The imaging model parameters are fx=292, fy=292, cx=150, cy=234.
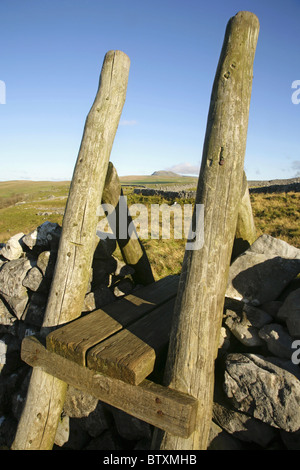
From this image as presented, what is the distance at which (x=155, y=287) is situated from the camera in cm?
516

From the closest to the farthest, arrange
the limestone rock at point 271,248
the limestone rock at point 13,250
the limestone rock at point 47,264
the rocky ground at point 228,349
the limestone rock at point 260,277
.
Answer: the rocky ground at point 228,349, the limestone rock at point 260,277, the limestone rock at point 271,248, the limestone rock at point 47,264, the limestone rock at point 13,250

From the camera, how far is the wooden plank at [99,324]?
319 cm

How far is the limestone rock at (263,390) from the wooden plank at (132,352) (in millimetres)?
832

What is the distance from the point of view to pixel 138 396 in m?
2.85

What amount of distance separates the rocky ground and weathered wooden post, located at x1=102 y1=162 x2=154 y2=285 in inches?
8.5

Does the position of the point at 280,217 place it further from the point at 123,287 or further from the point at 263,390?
the point at 263,390

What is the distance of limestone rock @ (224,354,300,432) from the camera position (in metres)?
2.81

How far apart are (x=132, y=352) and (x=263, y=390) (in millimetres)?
1376

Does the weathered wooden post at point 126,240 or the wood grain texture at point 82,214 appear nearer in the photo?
the wood grain texture at point 82,214

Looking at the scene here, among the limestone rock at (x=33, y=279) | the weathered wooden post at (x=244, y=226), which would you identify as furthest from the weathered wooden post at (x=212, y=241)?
the limestone rock at (x=33, y=279)

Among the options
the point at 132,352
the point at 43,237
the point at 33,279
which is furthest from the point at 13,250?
the point at 132,352

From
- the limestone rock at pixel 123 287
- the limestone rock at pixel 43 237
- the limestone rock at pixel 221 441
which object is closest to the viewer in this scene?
the limestone rock at pixel 221 441

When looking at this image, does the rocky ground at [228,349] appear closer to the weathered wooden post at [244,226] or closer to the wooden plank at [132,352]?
the weathered wooden post at [244,226]

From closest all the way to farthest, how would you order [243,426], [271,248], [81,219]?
[243,426], [81,219], [271,248]
